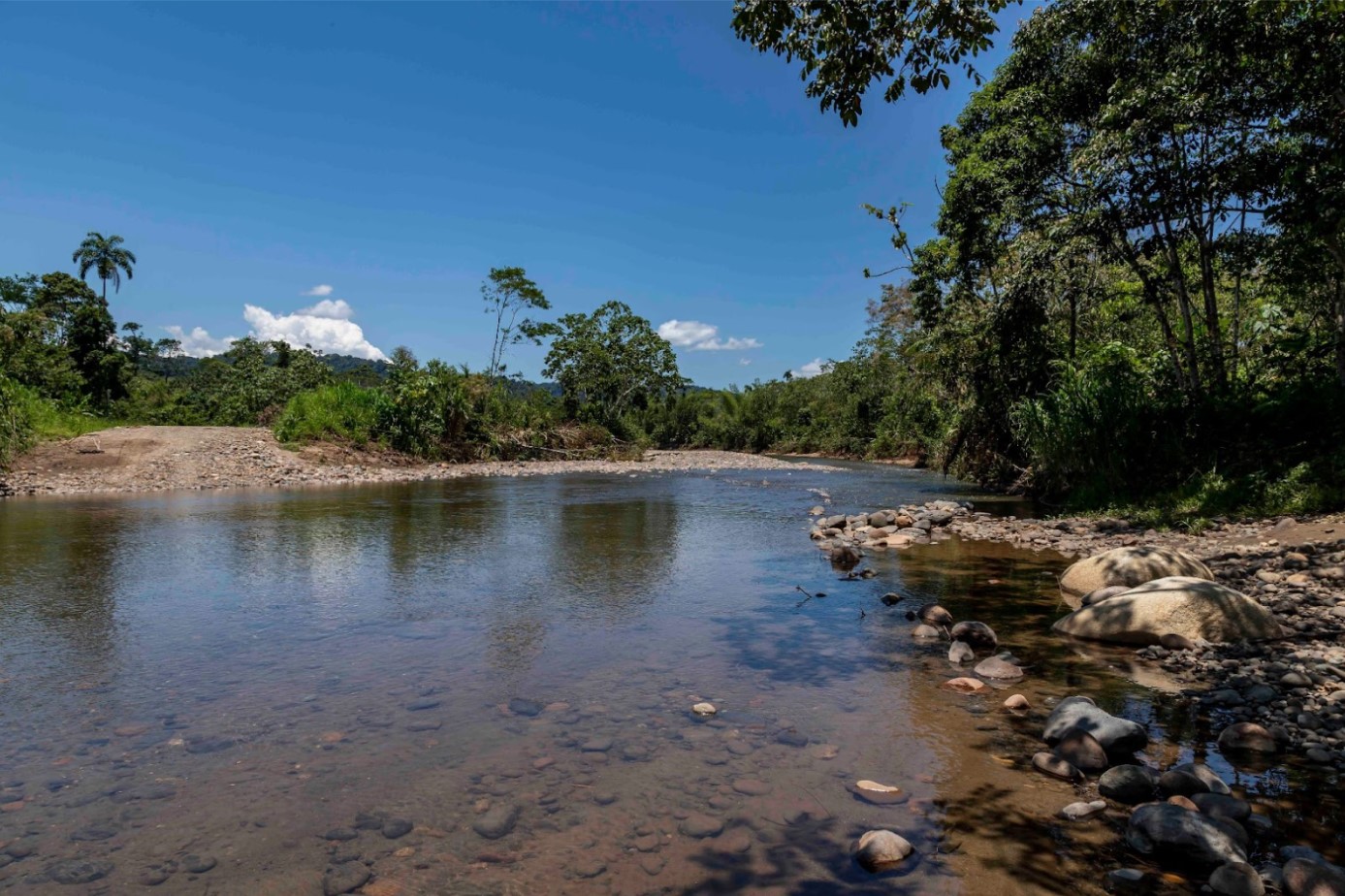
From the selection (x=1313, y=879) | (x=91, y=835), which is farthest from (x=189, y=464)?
(x=1313, y=879)

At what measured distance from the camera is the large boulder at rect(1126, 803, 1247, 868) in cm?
289

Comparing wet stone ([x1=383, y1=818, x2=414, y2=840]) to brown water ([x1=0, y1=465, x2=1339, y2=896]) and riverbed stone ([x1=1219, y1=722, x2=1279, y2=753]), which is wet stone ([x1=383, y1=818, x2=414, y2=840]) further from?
riverbed stone ([x1=1219, y1=722, x2=1279, y2=753])

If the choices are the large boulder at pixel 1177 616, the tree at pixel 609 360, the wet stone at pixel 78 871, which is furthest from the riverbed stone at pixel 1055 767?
the tree at pixel 609 360

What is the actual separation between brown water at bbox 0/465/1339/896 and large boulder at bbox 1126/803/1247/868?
0.16m

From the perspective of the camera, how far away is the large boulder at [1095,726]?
3.95 m

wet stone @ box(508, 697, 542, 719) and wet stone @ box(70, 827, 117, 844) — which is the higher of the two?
wet stone @ box(508, 697, 542, 719)

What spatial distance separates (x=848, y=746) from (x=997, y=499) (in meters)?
15.1

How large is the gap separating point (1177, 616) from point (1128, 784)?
306 cm

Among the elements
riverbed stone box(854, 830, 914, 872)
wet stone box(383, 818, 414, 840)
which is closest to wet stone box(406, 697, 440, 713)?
wet stone box(383, 818, 414, 840)

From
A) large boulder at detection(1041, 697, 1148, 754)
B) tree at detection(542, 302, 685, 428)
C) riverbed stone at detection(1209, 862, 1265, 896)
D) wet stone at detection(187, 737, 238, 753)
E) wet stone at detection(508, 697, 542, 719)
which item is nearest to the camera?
riverbed stone at detection(1209, 862, 1265, 896)

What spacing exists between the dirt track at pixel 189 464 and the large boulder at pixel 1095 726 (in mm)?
22003

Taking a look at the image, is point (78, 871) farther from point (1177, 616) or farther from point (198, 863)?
point (1177, 616)

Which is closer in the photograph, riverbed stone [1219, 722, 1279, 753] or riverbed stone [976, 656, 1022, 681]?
riverbed stone [1219, 722, 1279, 753]

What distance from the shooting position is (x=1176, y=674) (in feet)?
17.2
